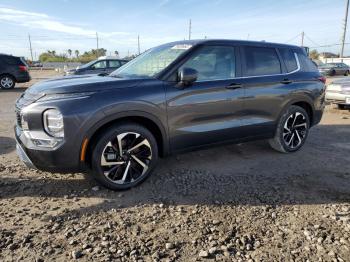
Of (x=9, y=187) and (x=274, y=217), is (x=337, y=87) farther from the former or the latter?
(x=9, y=187)

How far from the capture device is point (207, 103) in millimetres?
4270

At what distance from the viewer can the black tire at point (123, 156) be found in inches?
143

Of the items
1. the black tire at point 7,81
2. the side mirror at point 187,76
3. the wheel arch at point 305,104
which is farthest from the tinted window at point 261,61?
the black tire at point 7,81

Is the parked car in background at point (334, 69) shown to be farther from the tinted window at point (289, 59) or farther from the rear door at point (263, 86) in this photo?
the rear door at point (263, 86)

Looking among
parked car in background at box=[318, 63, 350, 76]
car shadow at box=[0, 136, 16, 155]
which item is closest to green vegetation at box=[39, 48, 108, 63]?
parked car in background at box=[318, 63, 350, 76]

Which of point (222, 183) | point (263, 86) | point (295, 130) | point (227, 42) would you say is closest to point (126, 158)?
point (222, 183)

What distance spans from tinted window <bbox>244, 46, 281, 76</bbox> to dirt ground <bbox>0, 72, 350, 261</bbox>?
54.4 inches

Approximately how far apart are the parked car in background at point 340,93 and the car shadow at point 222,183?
4681mm

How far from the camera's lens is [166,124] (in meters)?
4.00

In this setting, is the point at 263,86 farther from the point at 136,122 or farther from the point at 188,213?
the point at 188,213

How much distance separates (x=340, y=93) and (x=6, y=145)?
882cm

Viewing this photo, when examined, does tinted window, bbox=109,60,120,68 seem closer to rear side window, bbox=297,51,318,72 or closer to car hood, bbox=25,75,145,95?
rear side window, bbox=297,51,318,72

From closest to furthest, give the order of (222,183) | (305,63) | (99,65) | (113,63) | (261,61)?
(222,183), (261,61), (305,63), (99,65), (113,63)

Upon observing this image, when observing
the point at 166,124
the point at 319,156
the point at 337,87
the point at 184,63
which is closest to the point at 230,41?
the point at 184,63
